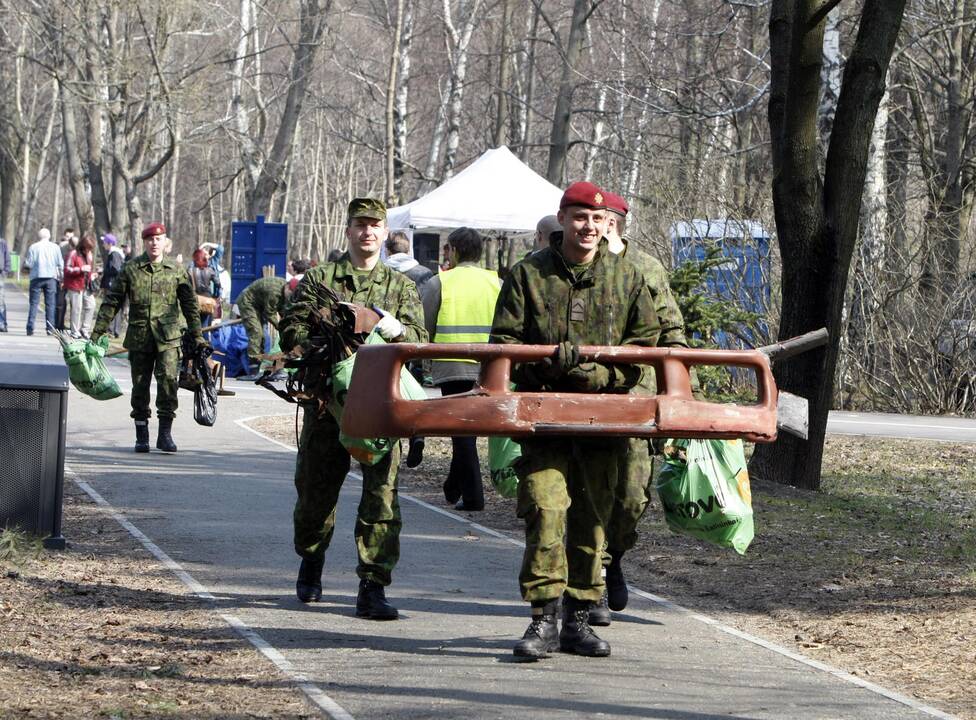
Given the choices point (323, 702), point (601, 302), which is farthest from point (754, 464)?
point (323, 702)

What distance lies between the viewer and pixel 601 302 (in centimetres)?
646

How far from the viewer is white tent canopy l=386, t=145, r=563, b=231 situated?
22969 millimetres

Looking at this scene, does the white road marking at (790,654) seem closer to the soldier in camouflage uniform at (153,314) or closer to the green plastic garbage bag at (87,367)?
the green plastic garbage bag at (87,367)

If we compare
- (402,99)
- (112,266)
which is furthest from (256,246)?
(402,99)

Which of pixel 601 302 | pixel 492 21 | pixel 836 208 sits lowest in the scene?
pixel 601 302

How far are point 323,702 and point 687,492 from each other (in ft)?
7.11

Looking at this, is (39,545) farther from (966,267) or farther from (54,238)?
(54,238)

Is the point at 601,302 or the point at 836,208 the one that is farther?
the point at 836,208

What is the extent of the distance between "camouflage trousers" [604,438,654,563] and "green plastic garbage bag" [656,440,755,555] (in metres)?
0.18

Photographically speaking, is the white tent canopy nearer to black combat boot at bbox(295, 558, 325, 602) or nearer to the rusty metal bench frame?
black combat boot at bbox(295, 558, 325, 602)

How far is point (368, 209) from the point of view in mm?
7441

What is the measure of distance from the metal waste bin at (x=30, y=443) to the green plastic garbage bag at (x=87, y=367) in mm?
4373

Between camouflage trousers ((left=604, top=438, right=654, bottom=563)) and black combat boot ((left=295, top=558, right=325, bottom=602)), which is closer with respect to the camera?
camouflage trousers ((left=604, top=438, right=654, bottom=563))

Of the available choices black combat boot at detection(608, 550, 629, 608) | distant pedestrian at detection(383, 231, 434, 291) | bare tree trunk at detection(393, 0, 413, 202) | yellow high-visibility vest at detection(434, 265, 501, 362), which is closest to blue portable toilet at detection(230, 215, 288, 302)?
distant pedestrian at detection(383, 231, 434, 291)
